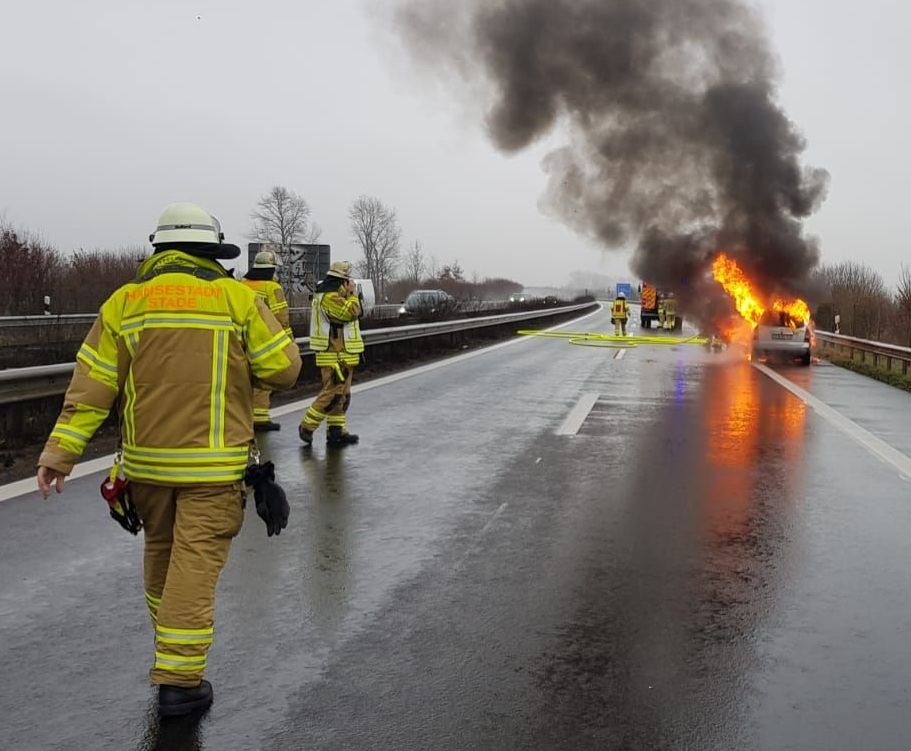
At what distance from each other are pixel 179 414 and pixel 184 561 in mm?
543

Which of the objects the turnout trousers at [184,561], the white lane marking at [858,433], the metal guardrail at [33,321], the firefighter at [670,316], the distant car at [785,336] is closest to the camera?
the turnout trousers at [184,561]

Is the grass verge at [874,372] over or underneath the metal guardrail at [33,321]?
underneath

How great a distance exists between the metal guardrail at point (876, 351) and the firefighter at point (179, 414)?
16584mm

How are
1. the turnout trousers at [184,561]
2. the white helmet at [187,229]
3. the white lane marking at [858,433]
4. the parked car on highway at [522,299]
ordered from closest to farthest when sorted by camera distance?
1. the turnout trousers at [184,561]
2. the white helmet at [187,229]
3. the white lane marking at [858,433]
4. the parked car on highway at [522,299]

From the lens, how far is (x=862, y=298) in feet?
114

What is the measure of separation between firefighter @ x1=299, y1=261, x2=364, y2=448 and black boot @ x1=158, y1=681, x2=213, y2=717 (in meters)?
5.46

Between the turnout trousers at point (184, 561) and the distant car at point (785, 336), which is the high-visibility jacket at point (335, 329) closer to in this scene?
the turnout trousers at point (184, 561)

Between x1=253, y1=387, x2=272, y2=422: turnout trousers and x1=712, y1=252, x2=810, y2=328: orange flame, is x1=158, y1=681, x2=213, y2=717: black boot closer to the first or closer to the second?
x1=253, y1=387, x2=272, y2=422: turnout trousers

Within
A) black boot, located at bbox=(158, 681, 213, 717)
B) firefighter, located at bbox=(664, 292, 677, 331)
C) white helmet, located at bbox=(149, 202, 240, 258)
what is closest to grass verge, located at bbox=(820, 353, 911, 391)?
white helmet, located at bbox=(149, 202, 240, 258)

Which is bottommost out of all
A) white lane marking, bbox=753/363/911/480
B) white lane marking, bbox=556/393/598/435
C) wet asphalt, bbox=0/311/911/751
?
wet asphalt, bbox=0/311/911/751

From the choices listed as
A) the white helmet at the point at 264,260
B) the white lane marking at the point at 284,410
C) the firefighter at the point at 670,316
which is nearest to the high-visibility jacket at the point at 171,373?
the white lane marking at the point at 284,410

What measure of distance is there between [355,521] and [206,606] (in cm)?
259

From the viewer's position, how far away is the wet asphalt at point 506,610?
3.13 metres

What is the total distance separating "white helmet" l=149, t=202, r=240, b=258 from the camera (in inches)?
136
